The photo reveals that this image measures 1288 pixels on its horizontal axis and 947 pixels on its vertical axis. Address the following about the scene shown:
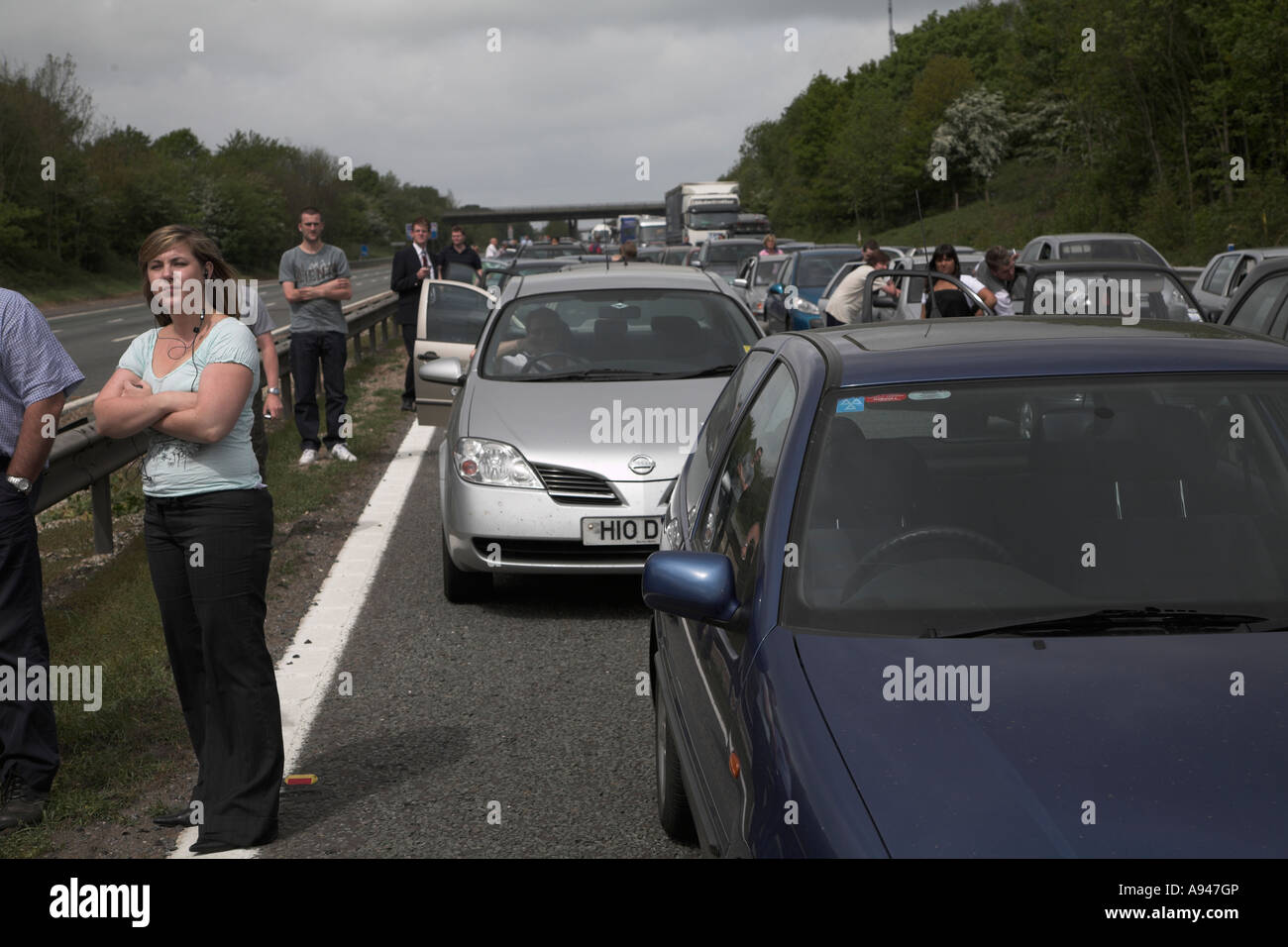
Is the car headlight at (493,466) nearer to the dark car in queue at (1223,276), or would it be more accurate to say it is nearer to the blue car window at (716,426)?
the blue car window at (716,426)

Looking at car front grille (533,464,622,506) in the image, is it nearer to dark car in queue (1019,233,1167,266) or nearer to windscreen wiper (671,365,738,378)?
windscreen wiper (671,365,738,378)

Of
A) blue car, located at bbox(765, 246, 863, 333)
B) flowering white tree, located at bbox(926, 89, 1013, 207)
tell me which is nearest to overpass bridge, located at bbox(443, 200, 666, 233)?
flowering white tree, located at bbox(926, 89, 1013, 207)

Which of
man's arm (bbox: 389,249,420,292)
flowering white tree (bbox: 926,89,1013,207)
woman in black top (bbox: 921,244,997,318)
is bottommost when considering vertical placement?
woman in black top (bbox: 921,244,997,318)

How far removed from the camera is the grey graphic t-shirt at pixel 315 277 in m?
12.1

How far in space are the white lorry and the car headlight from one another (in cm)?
4823

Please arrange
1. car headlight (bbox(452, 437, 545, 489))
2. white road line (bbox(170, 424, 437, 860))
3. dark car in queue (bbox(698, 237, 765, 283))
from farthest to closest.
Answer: dark car in queue (bbox(698, 237, 765, 283)) < car headlight (bbox(452, 437, 545, 489)) < white road line (bbox(170, 424, 437, 860))

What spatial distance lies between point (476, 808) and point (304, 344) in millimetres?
8157

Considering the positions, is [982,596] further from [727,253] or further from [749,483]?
[727,253]

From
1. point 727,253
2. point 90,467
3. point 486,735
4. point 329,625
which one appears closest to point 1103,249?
point 727,253

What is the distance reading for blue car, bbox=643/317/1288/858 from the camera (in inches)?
96.0

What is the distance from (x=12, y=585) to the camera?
482 cm

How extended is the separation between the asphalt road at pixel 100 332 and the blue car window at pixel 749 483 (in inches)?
559

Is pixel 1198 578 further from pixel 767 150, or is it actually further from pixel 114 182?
pixel 767 150

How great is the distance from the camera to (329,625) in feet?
23.7
